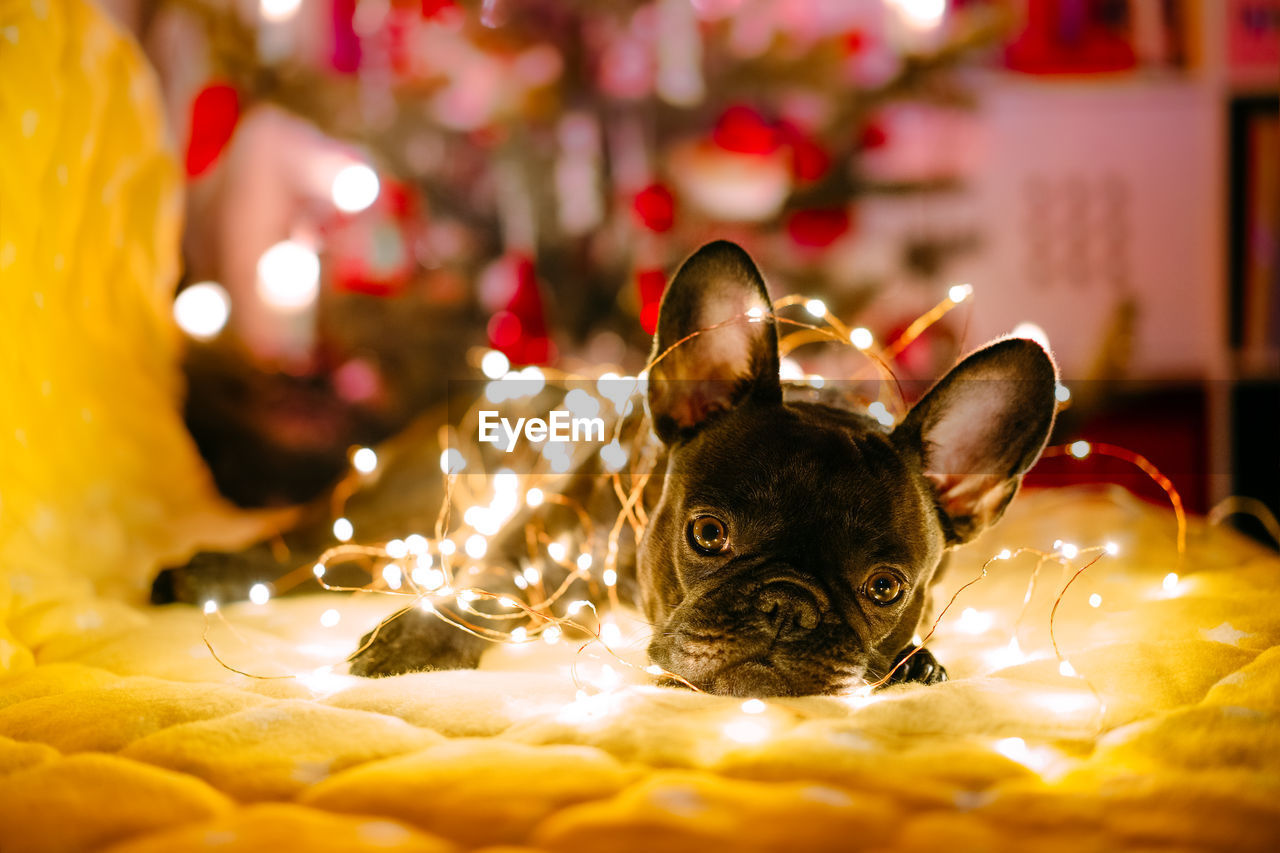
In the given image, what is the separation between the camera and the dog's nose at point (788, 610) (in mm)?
1297

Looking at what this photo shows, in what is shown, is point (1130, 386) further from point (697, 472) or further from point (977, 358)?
point (697, 472)

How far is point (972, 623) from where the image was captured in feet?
5.50

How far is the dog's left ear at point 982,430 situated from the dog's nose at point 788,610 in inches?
16.4

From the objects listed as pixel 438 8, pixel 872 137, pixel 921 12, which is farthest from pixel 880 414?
pixel 438 8

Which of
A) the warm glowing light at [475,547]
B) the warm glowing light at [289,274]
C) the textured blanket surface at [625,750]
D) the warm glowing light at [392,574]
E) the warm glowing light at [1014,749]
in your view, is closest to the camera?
the textured blanket surface at [625,750]

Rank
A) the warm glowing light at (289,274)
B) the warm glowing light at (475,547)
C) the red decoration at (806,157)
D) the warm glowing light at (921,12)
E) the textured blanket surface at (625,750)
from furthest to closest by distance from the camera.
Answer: the red decoration at (806,157) → the warm glowing light at (921,12) → the warm glowing light at (289,274) → the warm glowing light at (475,547) → the textured blanket surface at (625,750)

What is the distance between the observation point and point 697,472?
151 cm

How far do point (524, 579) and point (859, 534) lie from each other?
2.56ft

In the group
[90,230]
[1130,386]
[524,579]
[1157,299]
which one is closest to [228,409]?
[90,230]

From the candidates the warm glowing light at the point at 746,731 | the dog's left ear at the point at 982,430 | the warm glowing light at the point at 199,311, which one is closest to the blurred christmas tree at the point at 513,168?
the warm glowing light at the point at 199,311

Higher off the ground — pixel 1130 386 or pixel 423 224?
pixel 423 224

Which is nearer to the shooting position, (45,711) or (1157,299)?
(45,711)

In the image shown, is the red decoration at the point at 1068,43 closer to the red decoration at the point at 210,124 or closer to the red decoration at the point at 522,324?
the red decoration at the point at 522,324

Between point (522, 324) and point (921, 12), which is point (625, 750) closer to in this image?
point (522, 324)
